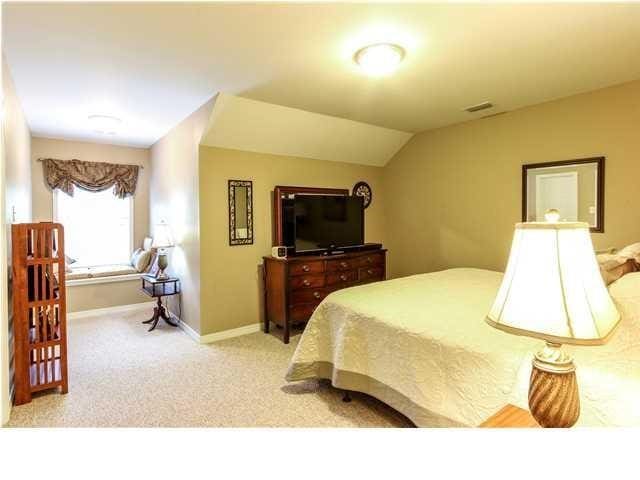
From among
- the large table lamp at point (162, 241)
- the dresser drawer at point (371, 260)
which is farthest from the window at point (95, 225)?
the dresser drawer at point (371, 260)

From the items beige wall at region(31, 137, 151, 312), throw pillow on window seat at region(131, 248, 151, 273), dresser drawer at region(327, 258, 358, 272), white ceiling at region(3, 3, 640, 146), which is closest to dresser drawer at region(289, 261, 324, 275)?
dresser drawer at region(327, 258, 358, 272)

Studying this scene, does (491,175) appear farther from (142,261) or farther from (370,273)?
(142,261)

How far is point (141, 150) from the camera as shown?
16.3 ft

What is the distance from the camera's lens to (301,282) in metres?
3.52

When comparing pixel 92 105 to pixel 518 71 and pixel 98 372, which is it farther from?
pixel 518 71

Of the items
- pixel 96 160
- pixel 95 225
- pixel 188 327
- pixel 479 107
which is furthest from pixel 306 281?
pixel 96 160

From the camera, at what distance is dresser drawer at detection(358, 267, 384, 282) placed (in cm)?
402

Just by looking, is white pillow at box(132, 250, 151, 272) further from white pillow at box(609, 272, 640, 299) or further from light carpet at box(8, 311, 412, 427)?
white pillow at box(609, 272, 640, 299)

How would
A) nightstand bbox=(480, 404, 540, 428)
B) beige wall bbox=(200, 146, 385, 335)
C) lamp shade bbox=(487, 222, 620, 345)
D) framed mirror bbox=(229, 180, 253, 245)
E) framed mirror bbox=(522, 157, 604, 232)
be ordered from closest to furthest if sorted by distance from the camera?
1. lamp shade bbox=(487, 222, 620, 345)
2. nightstand bbox=(480, 404, 540, 428)
3. framed mirror bbox=(522, 157, 604, 232)
4. beige wall bbox=(200, 146, 385, 335)
5. framed mirror bbox=(229, 180, 253, 245)

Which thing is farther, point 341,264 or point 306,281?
point 341,264

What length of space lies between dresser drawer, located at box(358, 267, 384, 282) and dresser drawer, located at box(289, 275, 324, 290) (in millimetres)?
591

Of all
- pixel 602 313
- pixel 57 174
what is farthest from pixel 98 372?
pixel 602 313

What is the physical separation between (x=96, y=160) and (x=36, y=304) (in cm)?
305
